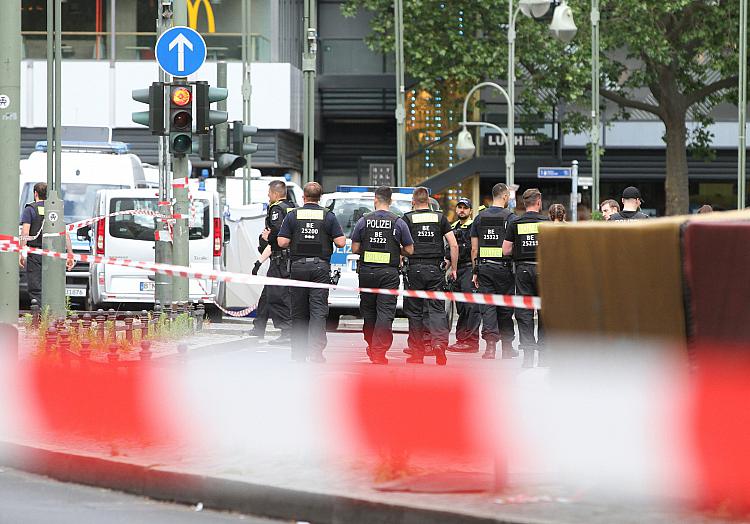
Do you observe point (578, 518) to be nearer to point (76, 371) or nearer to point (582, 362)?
point (582, 362)

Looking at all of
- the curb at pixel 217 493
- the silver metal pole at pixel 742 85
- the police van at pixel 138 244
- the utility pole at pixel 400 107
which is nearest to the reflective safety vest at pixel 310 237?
the curb at pixel 217 493

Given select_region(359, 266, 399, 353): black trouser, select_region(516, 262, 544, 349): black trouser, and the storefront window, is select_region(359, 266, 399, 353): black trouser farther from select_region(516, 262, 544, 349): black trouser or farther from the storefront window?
the storefront window

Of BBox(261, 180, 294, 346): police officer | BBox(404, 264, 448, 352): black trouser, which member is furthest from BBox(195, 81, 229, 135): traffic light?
BBox(404, 264, 448, 352): black trouser

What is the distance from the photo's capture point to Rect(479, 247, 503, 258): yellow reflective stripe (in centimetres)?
1515

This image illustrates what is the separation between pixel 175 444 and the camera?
28.3ft

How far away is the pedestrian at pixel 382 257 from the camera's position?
14391mm

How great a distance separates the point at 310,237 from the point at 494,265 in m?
2.00

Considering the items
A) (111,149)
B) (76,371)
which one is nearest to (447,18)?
(111,149)

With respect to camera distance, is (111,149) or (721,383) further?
(111,149)

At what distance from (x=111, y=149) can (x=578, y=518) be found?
1968 centimetres

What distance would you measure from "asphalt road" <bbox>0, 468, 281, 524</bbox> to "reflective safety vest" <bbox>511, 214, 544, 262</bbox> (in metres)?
7.18

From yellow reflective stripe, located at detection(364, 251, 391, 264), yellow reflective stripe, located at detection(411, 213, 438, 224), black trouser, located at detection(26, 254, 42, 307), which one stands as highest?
yellow reflective stripe, located at detection(411, 213, 438, 224)

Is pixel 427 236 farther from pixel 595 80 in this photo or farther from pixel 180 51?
pixel 595 80

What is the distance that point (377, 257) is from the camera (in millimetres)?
14414
